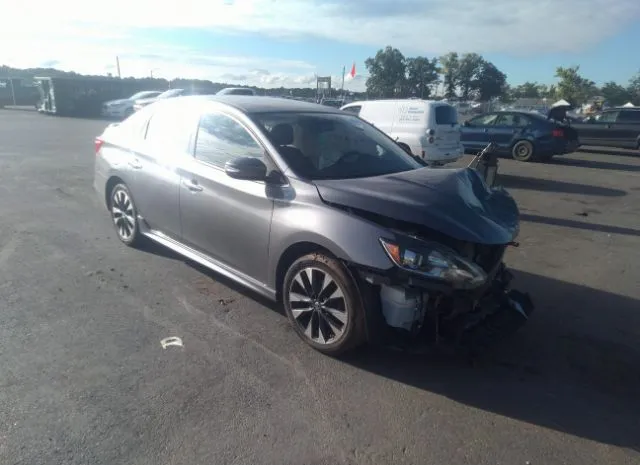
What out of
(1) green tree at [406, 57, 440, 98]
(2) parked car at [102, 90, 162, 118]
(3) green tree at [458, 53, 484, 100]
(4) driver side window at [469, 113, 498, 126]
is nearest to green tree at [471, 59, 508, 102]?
(3) green tree at [458, 53, 484, 100]

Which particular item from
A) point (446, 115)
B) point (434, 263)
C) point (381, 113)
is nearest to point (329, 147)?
point (434, 263)

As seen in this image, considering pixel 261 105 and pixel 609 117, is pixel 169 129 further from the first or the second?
pixel 609 117

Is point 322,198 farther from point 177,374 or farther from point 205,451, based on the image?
point 205,451

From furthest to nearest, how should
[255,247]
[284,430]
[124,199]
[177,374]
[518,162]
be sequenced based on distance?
[518,162], [124,199], [255,247], [177,374], [284,430]

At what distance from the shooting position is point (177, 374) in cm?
320

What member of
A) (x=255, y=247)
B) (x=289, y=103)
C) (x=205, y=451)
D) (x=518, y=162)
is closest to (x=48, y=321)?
(x=255, y=247)

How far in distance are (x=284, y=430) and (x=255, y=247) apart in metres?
1.51

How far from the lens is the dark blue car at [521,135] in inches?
570

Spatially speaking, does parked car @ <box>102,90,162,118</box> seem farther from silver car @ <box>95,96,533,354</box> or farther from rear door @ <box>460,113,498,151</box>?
silver car @ <box>95,96,533,354</box>

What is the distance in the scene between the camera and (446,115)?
11.1 metres

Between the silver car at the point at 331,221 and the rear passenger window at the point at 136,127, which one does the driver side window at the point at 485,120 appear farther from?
the rear passenger window at the point at 136,127

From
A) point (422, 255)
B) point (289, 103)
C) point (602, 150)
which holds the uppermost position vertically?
point (289, 103)

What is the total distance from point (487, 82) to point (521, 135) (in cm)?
8294

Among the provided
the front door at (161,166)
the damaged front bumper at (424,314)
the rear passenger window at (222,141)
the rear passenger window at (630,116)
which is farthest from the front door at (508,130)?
the damaged front bumper at (424,314)
